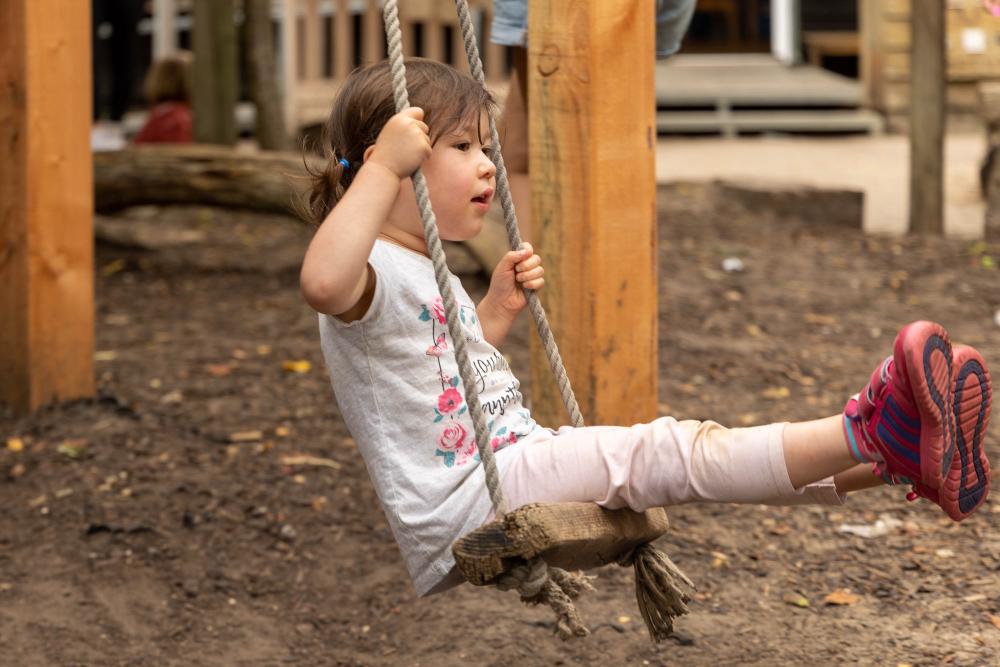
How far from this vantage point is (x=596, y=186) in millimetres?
3111

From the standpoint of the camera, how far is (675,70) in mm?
13656

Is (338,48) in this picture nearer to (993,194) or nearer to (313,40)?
(313,40)

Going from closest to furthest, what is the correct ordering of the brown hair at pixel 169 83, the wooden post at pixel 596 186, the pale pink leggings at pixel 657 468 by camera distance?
the pale pink leggings at pixel 657 468, the wooden post at pixel 596 186, the brown hair at pixel 169 83

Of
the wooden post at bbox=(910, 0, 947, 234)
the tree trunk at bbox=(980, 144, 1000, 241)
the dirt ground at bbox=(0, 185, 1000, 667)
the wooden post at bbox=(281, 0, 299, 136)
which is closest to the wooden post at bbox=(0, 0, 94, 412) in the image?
the dirt ground at bbox=(0, 185, 1000, 667)

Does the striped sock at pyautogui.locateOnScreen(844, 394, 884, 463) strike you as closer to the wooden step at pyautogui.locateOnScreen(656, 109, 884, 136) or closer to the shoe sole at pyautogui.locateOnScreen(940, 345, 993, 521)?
the shoe sole at pyautogui.locateOnScreen(940, 345, 993, 521)

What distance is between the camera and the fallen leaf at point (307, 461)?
413 cm

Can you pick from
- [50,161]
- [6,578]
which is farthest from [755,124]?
[6,578]

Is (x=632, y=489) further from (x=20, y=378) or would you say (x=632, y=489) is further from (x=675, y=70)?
(x=675, y=70)

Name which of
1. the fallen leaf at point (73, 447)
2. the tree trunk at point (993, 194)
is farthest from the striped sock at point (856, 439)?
the tree trunk at point (993, 194)

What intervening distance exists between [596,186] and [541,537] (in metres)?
1.07

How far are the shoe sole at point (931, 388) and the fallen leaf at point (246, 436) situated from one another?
2495 millimetres

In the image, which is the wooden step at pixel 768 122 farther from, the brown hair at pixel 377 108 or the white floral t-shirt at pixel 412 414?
the white floral t-shirt at pixel 412 414

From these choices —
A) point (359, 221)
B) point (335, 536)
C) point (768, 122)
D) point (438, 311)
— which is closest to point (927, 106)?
point (335, 536)

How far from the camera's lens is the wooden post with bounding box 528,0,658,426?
3.09 meters
